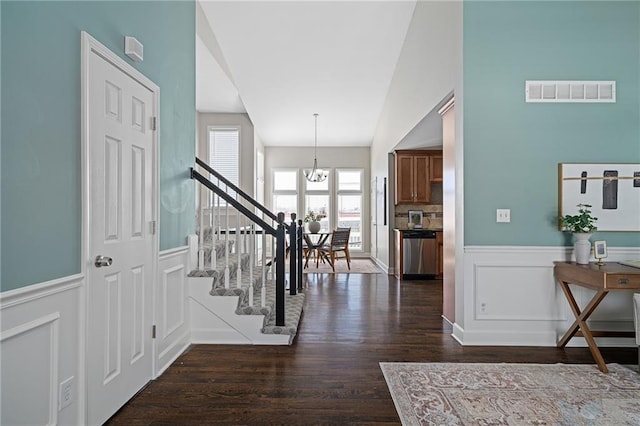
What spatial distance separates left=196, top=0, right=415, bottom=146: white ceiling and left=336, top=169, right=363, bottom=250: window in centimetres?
153

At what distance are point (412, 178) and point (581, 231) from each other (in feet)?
13.5

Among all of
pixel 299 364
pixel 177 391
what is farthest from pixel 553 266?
pixel 177 391

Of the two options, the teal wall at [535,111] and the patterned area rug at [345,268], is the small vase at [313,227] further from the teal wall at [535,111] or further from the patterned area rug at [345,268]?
the teal wall at [535,111]

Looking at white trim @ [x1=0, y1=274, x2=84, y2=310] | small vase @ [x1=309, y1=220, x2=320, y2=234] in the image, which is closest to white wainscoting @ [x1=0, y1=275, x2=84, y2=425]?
white trim @ [x1=0, y1=274, x2=84, y2=310]

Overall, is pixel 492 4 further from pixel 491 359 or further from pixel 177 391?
pixel 177 391

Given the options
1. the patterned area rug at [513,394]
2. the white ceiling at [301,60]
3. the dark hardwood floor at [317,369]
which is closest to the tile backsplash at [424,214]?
the white ceiling at [301,60]

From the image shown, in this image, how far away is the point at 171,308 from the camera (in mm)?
2967

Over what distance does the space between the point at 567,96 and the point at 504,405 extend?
2.71 meters

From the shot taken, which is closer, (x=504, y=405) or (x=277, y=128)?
(x=504, y=405)

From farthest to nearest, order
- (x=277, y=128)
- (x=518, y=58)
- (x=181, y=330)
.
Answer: (x=277, y=128) < (x=518, y=58) < (x=181, y=330)

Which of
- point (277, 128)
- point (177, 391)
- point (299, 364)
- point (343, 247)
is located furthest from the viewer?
point (277, 128)

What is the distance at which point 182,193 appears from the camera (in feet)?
10.6

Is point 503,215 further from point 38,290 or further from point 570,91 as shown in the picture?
point 38,290

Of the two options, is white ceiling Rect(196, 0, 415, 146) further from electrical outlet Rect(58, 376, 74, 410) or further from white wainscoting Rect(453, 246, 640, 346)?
electrical outlet Rect(58, 376, 74, 410)
